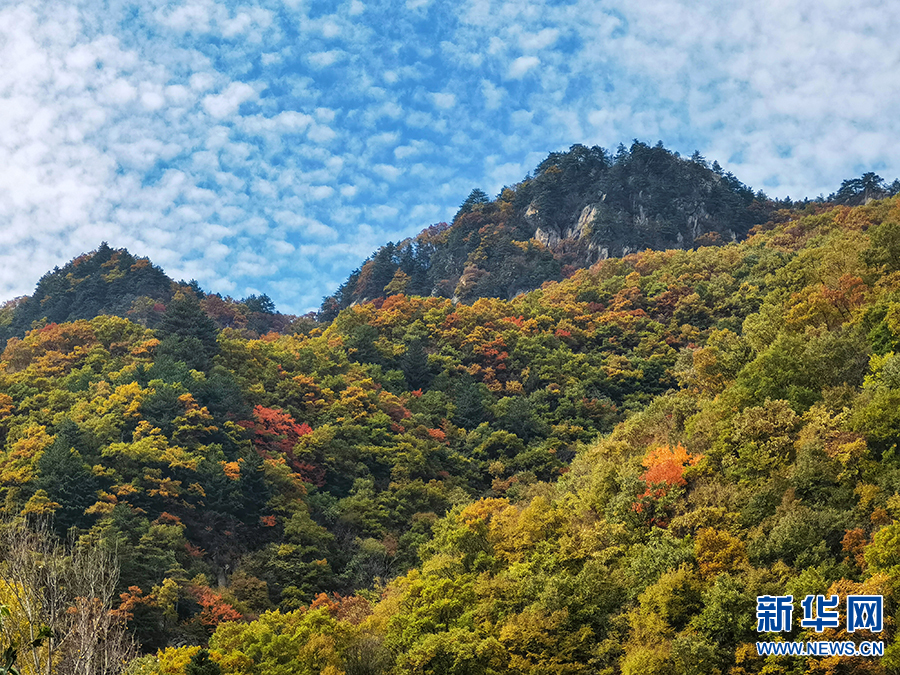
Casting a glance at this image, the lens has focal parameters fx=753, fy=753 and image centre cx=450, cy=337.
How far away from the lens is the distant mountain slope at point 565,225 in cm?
9781

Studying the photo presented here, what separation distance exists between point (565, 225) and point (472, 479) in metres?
67.1

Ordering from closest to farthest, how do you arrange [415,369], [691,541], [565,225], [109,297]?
[691,541] → [415,369] → [109,297] → [565,225]

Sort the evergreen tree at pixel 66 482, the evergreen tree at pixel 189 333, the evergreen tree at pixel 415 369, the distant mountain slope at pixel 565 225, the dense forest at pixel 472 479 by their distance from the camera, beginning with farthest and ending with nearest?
the distant mountain slope at pixel 565 225 < the evergreen tree at pixel 415 369 < the evergreen tree at pixel 189 333 < the evergreen tree at pixel 66 482 < the dense forest at pixel 472 479

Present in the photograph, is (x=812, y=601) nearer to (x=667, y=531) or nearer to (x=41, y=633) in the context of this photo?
(x=667, y=531)

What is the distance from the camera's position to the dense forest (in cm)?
2239

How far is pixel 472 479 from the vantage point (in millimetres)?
47062

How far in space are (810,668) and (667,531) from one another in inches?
286

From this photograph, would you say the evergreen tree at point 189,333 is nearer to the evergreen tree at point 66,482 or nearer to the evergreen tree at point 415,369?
the evergreen tree at point 66,482

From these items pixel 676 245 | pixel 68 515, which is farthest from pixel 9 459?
pixel 676 245

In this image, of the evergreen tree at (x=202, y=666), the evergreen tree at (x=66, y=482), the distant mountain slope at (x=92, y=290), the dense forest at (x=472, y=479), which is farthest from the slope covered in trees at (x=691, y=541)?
the distant mountain slope at (x=92, y=290)

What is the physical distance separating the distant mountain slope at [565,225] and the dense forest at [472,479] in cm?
2635

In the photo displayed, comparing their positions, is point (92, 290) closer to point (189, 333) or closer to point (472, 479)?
point (189, 333)

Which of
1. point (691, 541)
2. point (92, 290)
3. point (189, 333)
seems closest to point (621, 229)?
point (189, 333)

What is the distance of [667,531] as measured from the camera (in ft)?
84.5
